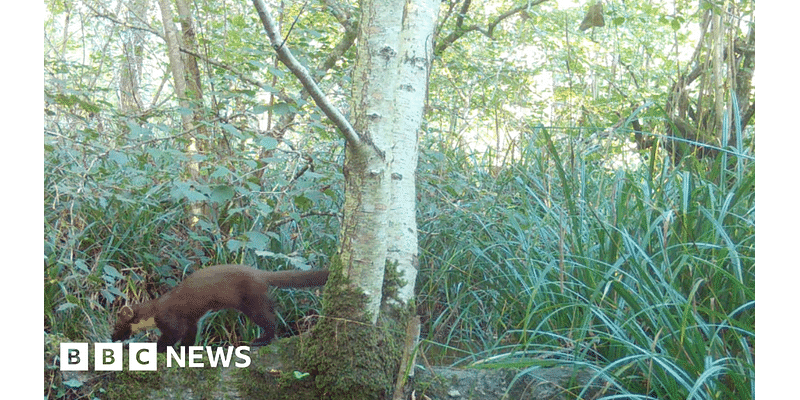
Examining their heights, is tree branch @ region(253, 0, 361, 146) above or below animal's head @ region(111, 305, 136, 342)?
above

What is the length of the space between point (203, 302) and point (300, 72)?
1.50m

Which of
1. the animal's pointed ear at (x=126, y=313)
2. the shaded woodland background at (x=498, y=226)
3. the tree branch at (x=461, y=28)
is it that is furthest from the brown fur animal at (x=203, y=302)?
the tree branch at (x=461, y=28)

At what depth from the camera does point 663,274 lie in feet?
7.30

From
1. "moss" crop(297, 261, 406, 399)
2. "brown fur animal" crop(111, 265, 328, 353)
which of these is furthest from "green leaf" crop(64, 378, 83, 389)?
"moss" crop(297, 261, 406, 399)

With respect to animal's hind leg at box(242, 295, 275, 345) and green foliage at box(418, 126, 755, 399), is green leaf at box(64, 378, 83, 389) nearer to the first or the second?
animal's hind leg at box(242, 295, 275, 345)

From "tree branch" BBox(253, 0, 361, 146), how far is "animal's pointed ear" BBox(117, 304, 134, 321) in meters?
1.49

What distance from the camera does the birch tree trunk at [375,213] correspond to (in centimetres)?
231

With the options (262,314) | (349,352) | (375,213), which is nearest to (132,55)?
(262,314)

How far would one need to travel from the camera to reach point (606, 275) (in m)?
2.15

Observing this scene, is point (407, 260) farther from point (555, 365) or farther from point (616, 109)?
point (616, 109)

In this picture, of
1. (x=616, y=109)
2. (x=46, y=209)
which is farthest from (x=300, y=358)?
(x=616, y=109)

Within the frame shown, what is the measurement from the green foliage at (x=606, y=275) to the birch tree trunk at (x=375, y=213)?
13.2 inches

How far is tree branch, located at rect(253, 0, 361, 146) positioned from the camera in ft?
5.76

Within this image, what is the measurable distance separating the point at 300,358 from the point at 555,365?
0.93 meters
